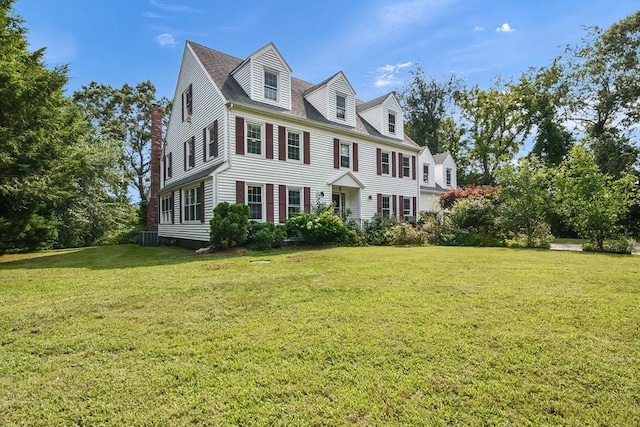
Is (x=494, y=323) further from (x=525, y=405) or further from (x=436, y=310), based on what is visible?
(x=525, y=405)

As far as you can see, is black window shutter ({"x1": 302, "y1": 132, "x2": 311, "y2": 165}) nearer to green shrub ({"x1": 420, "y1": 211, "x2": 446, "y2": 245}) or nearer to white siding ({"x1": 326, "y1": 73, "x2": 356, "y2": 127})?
white siding ({"x1": 326, "y1": 73, "x2": 356, "y2": 127})

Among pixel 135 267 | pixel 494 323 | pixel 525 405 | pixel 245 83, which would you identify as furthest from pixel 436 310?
pixel 245 83

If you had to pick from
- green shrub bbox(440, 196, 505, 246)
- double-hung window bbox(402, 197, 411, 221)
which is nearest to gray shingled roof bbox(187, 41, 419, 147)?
double-hung window bbox(402, 197, 411, 221)

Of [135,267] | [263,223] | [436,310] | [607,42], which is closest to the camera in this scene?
[436,310]

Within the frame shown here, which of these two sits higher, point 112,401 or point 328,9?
point 328,9

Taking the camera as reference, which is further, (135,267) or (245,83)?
(245,83)

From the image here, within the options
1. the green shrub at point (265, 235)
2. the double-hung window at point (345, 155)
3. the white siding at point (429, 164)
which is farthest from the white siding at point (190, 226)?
the white siding at point (429, 164)

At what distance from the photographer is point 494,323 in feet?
12.5

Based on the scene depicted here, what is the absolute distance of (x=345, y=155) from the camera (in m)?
16.4

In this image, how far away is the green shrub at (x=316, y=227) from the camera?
42.2 feet

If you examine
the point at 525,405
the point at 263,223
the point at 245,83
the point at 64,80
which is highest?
the point at 245,83

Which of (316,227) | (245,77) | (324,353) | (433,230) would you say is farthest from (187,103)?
(324,353)

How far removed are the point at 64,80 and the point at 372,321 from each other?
1348 centimetres

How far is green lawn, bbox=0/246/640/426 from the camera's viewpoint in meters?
2.26
